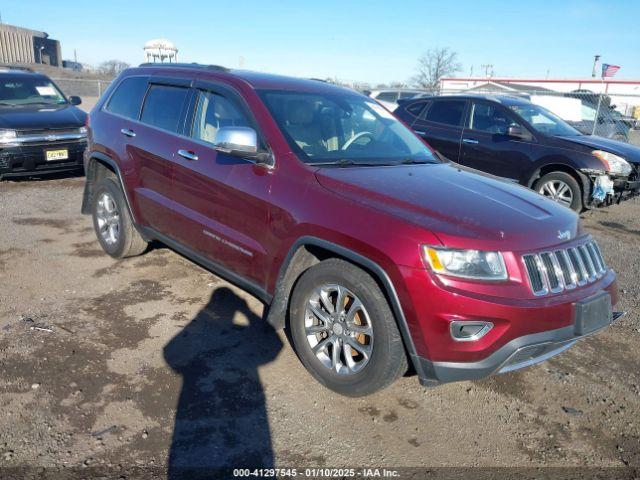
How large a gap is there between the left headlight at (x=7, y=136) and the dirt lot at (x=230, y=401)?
4.41m

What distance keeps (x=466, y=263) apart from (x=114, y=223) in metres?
3.79

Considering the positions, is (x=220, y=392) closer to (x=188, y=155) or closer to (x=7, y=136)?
(x=188, y=155)

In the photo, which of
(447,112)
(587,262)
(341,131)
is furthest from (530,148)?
(587,262)

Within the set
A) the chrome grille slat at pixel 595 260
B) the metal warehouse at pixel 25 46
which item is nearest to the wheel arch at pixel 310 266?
the chrome grille slat at pixel 595 260

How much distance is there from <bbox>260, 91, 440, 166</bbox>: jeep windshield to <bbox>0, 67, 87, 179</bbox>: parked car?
19.9 feet

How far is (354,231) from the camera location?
294 centimetres

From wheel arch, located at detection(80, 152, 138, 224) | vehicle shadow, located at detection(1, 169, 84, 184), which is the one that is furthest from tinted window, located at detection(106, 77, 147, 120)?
vehicle shadow, located at detection(1, 169, 84, 184)

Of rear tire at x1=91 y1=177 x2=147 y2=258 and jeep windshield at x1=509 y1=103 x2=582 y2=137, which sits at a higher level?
jeep windshield at x1=509 y1=103 x2=582 y2=137

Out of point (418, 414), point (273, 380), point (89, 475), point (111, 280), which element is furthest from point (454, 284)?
point (111, 280)

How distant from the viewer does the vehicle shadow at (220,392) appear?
105 inches

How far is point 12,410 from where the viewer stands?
115 inches

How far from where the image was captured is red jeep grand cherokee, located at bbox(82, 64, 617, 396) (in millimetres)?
2717

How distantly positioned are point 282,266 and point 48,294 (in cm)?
236

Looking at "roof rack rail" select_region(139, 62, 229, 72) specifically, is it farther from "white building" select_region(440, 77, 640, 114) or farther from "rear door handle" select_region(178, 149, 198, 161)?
"white building" select_region(440, 77, 640, 114)
